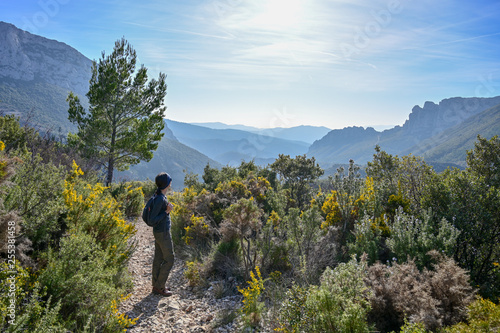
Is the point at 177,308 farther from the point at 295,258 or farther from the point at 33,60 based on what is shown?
the point at 33,60

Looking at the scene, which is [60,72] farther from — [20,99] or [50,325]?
[50,325]

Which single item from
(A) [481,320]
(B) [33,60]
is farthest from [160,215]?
(B) [33,60]

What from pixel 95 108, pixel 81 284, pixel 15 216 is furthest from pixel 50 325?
pixel 95 108

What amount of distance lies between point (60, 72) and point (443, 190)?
241 meters

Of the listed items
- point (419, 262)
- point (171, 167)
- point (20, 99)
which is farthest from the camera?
point (171, 167)

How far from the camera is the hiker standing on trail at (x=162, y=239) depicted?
4629 mm

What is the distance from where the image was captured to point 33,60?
556ft

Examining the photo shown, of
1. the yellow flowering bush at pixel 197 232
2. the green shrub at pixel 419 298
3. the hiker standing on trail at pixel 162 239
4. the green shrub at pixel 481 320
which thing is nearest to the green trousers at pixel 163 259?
the hiker standing on trail at pixel 162 239

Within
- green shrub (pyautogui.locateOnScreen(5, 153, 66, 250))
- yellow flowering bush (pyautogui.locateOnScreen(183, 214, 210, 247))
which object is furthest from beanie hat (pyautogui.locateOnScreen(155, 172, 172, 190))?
yellow flowering bush (pyautogui.locateOnScreen(183, 214, 210, 247))

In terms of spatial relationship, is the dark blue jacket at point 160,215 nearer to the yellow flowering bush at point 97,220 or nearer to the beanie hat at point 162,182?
the beanie hat at point 162,182

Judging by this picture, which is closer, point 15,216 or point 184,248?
point 15,216

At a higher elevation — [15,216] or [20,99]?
[20,99]

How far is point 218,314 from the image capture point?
396 cm

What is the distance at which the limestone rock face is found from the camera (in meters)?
153
